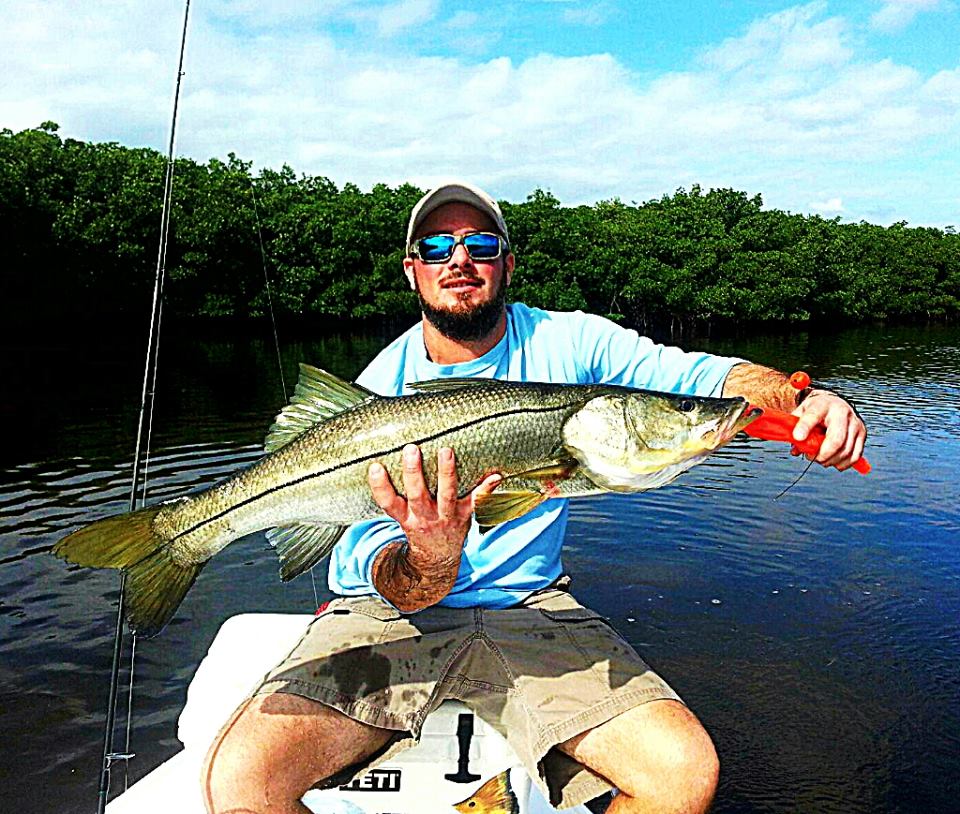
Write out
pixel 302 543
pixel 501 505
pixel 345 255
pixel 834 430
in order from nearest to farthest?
pixel 834 430 → pixel 501 505 → pixel 302 543 → pixel 345 255

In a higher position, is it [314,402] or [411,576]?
[314,402]

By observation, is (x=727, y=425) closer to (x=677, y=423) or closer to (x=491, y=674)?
(x=677, y=423)

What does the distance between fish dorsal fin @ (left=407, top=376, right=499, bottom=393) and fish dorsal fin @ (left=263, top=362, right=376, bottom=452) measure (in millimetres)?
213

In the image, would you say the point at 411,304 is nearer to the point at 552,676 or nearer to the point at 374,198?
the point at 374,198

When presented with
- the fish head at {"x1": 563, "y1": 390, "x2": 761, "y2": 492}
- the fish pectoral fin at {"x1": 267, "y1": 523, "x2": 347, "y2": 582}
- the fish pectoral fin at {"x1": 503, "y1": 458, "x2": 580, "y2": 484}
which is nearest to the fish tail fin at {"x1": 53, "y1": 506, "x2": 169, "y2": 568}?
the fish pectoral fin at {"x1": 267, "y1": 523, "x2": 347, "y2": 582}

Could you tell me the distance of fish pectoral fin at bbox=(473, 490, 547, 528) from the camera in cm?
314

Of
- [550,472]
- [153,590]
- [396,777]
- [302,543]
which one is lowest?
[396,777]

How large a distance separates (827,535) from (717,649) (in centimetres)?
443

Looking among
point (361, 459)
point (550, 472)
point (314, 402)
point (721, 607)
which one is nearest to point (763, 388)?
point (550, 472)

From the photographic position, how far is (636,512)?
12.6 metres

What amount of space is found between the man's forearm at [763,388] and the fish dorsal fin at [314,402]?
1.62m

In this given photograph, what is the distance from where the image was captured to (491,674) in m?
3.73

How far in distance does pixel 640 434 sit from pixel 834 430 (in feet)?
2.22

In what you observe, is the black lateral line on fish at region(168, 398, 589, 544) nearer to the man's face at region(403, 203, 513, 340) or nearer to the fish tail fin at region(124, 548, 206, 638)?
the fish tail fin at region(124, 548, 206, 638)
